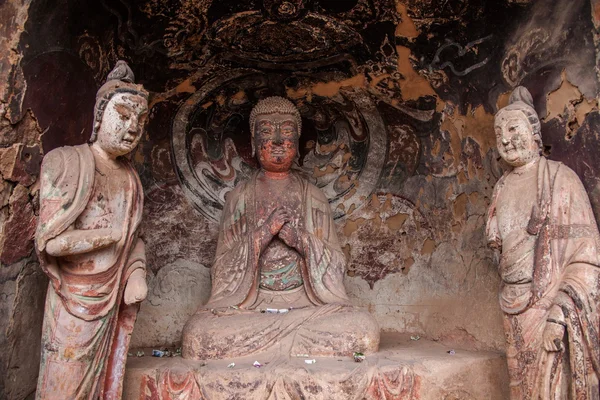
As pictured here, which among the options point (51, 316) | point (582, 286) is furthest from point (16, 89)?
point (582, 286)

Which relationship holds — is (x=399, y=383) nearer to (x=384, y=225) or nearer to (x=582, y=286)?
(x=582, y=286)

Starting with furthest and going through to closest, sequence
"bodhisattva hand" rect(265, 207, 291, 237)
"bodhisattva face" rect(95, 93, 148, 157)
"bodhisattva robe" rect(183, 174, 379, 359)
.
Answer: "bodhisattva hand" rect(265, 207, 291, 237) → "bodhisattva robe" rect(183, 174, 379, 359) → "bodhisattva face" rect(95, 93, 148, 157)

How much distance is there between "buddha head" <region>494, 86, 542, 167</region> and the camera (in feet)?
15.8

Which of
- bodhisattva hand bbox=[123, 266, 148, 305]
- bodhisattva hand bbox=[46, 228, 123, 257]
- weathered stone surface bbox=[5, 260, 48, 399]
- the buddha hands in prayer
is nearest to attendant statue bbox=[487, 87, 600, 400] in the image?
the buddha hands in prayer

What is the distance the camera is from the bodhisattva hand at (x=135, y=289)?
454cm

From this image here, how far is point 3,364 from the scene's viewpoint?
4395 mm

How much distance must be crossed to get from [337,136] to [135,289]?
3074mm

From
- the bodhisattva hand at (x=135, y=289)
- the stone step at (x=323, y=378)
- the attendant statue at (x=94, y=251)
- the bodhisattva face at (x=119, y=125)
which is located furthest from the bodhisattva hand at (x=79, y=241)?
the stone step at (x=323, y=378)

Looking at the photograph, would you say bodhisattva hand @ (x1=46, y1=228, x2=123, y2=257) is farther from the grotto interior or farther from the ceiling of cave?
the ceiling of cave

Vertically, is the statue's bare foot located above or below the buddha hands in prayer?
below

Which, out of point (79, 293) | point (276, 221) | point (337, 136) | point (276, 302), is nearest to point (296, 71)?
point (337, 136)

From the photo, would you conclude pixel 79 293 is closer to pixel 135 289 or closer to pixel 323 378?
pixel 135 289

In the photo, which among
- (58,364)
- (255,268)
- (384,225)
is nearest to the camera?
(58,364)

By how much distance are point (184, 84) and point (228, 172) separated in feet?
3.29
